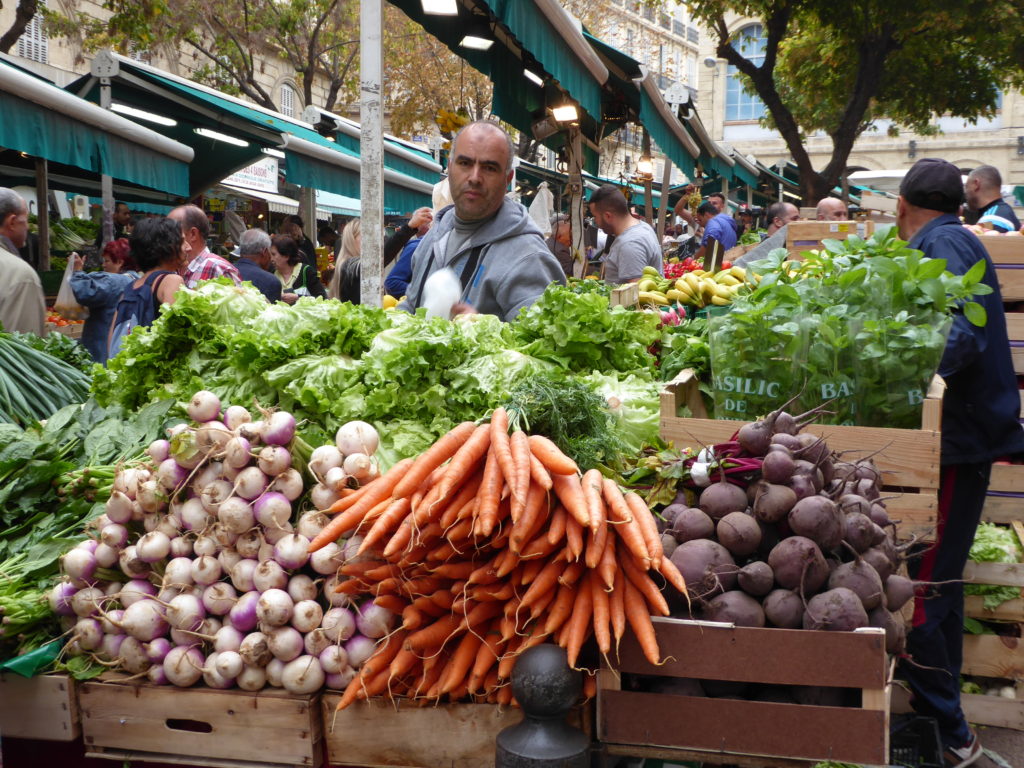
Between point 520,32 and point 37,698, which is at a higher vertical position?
point 520,32

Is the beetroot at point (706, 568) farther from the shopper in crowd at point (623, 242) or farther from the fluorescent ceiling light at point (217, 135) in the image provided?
the fluorescent ceiling light at point (217, 135)

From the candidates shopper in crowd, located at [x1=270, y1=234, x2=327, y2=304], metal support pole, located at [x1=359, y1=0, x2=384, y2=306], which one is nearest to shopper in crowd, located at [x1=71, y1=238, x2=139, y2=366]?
metal support pole, located at [x1=359, y1=0, x2=384, y2=306]

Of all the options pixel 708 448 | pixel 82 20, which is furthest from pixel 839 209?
pixel 82 20

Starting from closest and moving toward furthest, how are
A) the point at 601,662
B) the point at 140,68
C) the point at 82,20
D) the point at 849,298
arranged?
the point at 601,662 < the point at 849,298 < the point at 140,68 < the point at 82,20

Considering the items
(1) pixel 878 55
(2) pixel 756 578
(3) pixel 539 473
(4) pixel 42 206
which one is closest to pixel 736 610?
(2) pixel 756 578

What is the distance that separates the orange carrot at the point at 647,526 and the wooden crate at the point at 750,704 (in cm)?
18

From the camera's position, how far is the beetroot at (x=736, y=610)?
2.29 meters

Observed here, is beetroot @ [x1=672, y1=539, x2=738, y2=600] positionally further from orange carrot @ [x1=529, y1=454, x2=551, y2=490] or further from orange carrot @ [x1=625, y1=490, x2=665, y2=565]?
orange carrot @ [x1=529, y1=454, x2=551, y2=490]

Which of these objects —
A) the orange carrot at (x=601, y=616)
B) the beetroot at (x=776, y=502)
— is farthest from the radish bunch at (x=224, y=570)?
the beetroot at (x=776, y=502)

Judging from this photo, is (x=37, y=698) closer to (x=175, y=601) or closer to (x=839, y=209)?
(x=175, y=601)

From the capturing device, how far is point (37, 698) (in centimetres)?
267

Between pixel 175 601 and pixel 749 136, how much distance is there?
4796 cm

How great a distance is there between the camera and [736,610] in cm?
229

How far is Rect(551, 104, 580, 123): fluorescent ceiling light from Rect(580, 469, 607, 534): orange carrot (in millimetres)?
6805
